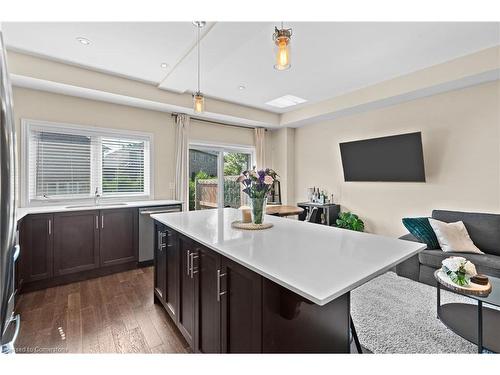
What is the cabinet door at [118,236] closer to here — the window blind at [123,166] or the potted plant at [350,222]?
the window blind at [123,166]

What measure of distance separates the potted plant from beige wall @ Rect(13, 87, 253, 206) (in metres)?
2.82

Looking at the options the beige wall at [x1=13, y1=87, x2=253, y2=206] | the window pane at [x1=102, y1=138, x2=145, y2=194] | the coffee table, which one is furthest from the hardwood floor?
the coffee table

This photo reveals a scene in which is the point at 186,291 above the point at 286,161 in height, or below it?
below

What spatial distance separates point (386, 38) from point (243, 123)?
10.1 feet

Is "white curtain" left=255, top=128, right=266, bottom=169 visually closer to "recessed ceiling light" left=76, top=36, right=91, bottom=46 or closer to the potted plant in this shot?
the potted plant

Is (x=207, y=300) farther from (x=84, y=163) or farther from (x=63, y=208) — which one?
(x=84, y=163)

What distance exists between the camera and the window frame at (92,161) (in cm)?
309

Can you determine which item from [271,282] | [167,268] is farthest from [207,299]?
[167,268]

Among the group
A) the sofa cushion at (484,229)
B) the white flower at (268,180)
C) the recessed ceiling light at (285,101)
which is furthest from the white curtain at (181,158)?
the sofa cushion at (484,229)

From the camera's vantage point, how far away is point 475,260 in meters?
2.51

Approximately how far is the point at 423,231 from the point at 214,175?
3.72 metres

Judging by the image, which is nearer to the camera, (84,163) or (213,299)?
(213,299)

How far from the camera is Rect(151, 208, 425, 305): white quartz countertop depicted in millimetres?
917

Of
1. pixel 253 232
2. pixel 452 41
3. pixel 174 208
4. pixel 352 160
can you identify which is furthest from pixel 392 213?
pixel 174 208
